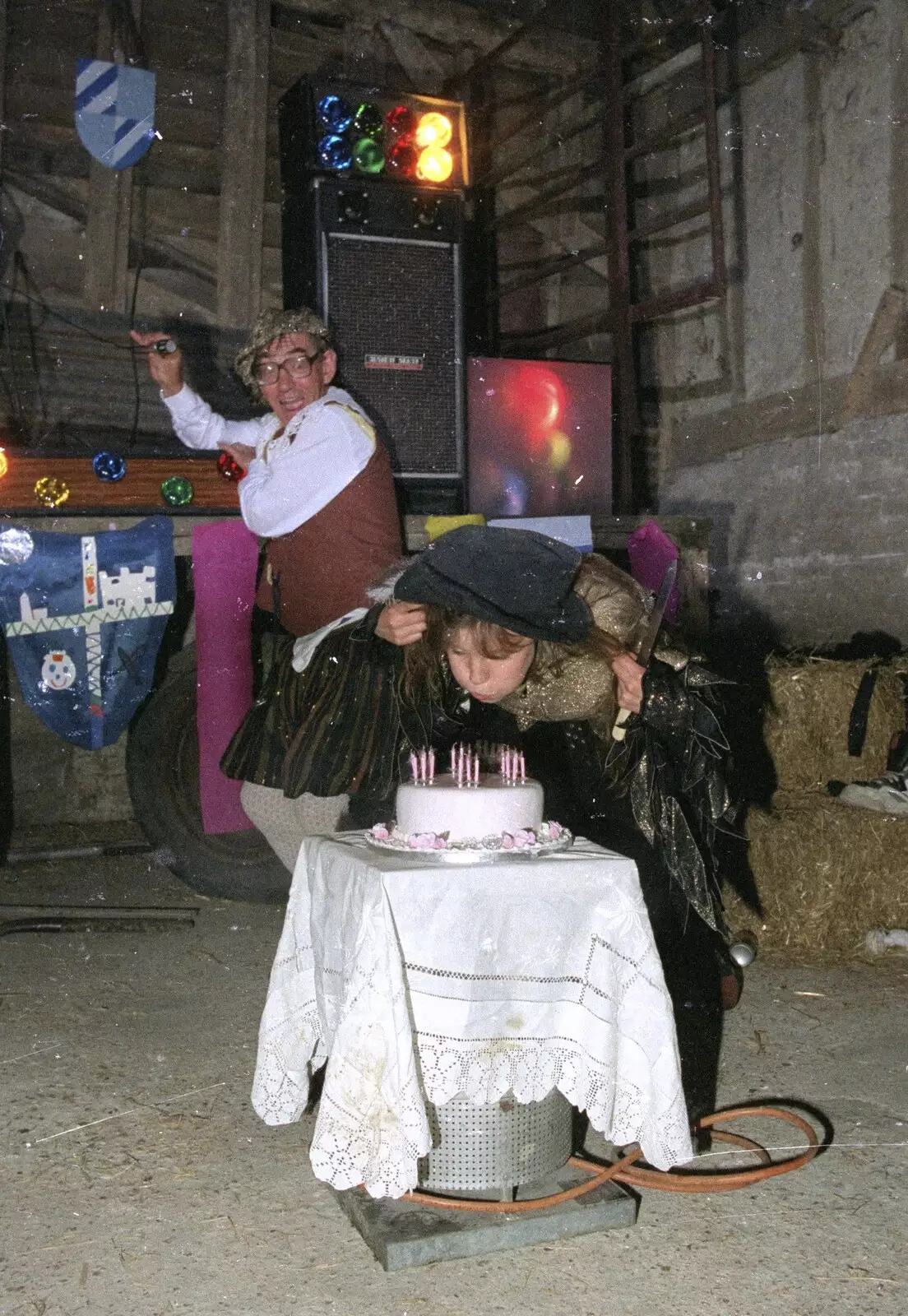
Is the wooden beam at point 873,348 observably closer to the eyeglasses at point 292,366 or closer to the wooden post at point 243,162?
the wooden post at point 243,162

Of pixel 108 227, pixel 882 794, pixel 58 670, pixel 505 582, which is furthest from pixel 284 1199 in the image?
pixel 108 227

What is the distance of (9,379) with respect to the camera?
6.29m

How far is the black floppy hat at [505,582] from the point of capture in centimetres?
210

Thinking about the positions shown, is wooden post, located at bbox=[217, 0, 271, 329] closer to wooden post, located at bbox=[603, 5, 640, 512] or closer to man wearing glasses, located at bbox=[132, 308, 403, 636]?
wooden post, located at bbox=[603, 5, 640, 512]

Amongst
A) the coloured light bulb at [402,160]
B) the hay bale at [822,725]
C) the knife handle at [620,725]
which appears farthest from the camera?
the coloured light bulb at [402,160]

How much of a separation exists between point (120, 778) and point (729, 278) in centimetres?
497

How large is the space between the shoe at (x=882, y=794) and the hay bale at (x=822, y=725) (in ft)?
0.64

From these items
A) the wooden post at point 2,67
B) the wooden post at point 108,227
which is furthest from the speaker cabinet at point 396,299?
the wooden post at point 2,67

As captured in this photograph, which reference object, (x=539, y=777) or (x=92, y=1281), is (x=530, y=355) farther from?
(x=92, y=1281)

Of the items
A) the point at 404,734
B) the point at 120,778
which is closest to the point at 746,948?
the point at 404,734

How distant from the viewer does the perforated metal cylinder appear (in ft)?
6.41

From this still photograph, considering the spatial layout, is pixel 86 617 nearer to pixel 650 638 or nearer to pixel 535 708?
pixel 535 708

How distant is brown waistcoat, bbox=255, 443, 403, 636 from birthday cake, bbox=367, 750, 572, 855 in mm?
1364

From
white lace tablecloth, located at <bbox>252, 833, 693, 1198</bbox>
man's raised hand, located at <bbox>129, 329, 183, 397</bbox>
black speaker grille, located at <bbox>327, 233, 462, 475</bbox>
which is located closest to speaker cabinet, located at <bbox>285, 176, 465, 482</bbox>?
black speaker grille, located at <bbox>327, 233, 462, 475</bbox>
